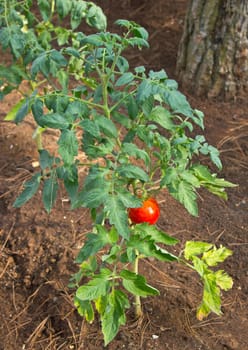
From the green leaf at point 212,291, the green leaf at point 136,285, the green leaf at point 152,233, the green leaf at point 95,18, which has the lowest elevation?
the green leaf at point 212,291

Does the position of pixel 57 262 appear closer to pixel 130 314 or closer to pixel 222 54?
pixel 130 314

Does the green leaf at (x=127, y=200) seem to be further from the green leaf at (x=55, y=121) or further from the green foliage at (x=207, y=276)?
the green foliage at (x=207, y=276)

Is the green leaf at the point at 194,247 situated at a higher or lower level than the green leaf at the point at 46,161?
lower

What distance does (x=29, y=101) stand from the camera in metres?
1.92

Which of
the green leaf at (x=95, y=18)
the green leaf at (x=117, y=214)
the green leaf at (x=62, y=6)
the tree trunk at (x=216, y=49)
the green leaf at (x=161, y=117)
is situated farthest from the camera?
the tree trunk at (x=216, y=49)

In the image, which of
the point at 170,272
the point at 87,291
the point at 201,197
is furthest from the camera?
the point at 201,197

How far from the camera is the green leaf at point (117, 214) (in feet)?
5.62

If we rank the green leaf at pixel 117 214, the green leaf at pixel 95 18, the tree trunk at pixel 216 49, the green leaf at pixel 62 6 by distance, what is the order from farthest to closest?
the tree trunk at pixel 216 49
the green leaf at pixel 62 6
the green leaf at pixel 95 18
the green leaf at pixel 117 214

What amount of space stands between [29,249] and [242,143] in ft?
4.98

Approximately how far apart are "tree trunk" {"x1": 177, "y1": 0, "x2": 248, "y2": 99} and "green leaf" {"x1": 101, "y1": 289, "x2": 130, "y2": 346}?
2230mm

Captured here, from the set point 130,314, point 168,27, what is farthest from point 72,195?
point 168,27

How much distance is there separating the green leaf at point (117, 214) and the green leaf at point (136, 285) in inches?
8.8

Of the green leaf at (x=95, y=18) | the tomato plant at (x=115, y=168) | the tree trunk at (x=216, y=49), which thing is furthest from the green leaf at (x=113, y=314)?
the tree trunk at (x=216, y=49)

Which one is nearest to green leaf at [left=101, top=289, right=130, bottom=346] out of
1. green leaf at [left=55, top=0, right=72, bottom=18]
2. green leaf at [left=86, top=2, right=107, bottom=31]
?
green leaf at [left=86, top=2, right=107, bottom=31]
